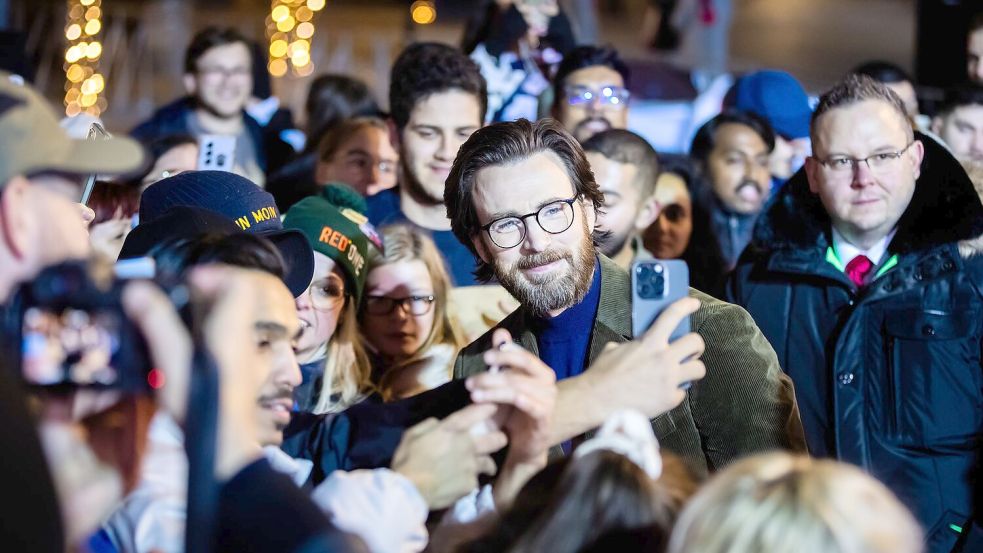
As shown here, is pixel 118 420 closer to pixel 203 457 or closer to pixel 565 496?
pixel 203 457

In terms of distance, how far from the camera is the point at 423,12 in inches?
471

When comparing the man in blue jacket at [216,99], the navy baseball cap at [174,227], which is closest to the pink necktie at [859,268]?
the navy baseball cap at [174,227]

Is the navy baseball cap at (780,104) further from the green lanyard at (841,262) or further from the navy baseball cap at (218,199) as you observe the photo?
the navy baseball cap at (218,199)

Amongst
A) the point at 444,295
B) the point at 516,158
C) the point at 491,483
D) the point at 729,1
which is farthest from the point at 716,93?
the point at 491,483

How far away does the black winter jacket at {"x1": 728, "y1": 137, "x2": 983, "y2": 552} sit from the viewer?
333cm

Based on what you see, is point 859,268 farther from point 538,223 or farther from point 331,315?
point 331,315

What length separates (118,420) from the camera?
5.64 ft

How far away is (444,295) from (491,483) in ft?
5.04

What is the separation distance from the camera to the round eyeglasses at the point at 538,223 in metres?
2.89

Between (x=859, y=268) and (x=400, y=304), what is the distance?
54.0 inches

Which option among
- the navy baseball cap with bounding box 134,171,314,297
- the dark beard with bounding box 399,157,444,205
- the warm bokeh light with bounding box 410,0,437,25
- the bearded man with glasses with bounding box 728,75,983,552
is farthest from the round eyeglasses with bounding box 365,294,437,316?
the warm bokeh light with bounding box 410,0,437,25

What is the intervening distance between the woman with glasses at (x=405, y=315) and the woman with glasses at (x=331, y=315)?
0.19m

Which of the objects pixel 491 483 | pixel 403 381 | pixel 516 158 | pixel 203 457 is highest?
pixel 516 158

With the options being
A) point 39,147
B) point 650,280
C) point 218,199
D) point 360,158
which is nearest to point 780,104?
point 360,158
